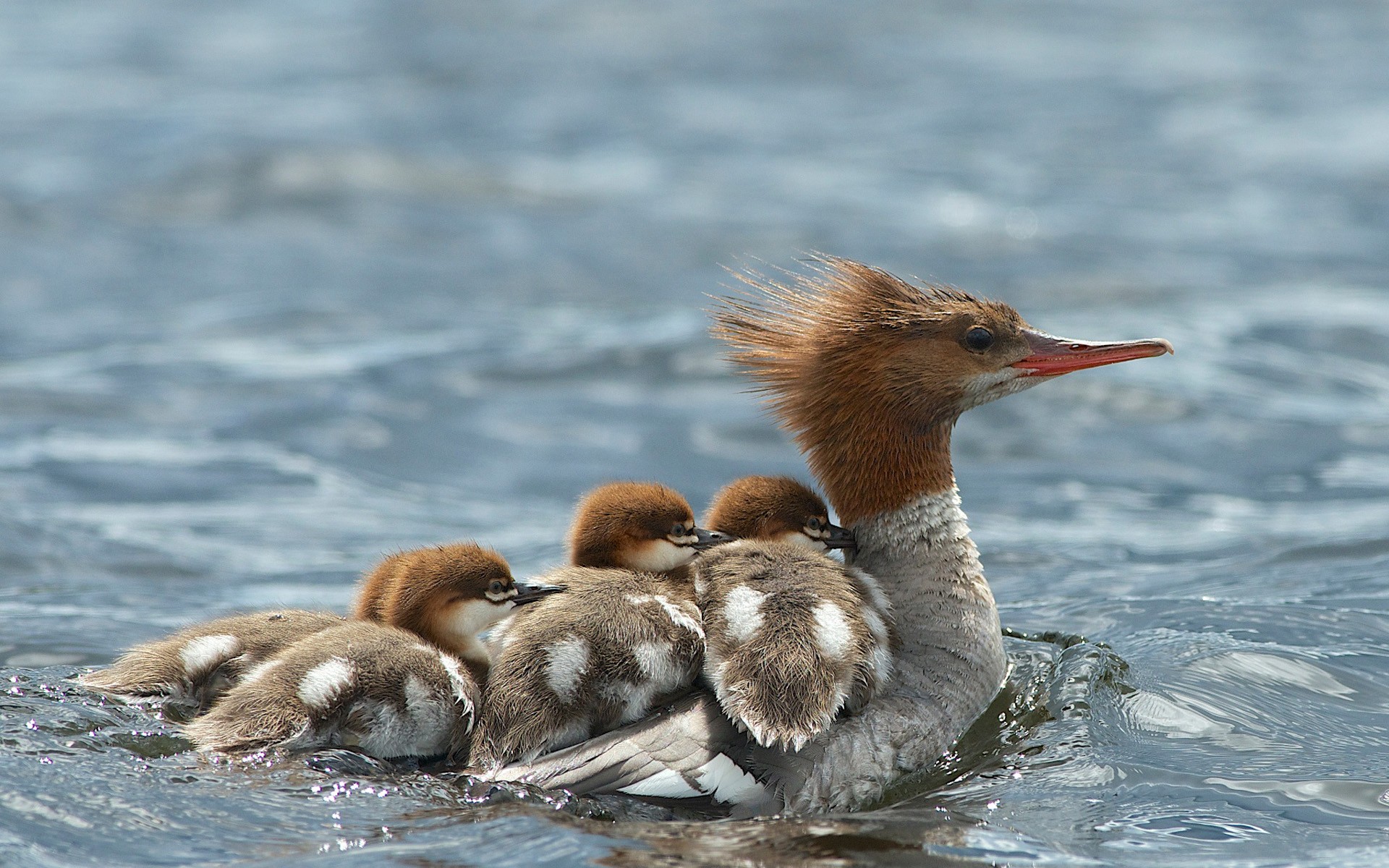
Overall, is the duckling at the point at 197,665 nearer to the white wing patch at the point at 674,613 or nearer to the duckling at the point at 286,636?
the duckling at the point at 286,636

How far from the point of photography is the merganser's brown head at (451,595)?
5523 mm

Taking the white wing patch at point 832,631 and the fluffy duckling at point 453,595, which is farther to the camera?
the fluffy duckling at point 453,595

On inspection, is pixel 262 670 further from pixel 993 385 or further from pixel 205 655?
pixel 993 385

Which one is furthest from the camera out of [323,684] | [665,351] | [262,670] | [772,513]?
[665,351]

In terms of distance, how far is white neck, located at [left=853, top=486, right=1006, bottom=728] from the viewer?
5.90 m

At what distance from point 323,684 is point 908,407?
2.45 metres

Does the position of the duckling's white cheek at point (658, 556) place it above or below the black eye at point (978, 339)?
below

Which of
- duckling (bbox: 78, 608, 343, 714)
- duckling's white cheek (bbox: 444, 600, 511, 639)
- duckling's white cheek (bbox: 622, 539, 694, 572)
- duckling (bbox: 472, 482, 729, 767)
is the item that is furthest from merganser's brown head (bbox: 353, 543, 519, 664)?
duckling's white cheek (bbox: 622, 539, 694, 572)

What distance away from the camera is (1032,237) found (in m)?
16.6

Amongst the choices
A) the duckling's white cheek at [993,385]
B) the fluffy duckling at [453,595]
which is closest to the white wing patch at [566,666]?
the fluffy duckling at [453,595]

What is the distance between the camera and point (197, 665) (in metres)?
5.53

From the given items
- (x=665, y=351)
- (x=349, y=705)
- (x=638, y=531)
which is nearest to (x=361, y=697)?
(x=349, y=705)

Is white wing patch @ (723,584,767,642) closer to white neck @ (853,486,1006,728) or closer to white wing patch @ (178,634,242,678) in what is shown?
white neck @ (853,486,1006,728)

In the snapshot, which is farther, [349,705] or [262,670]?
[262,670]
